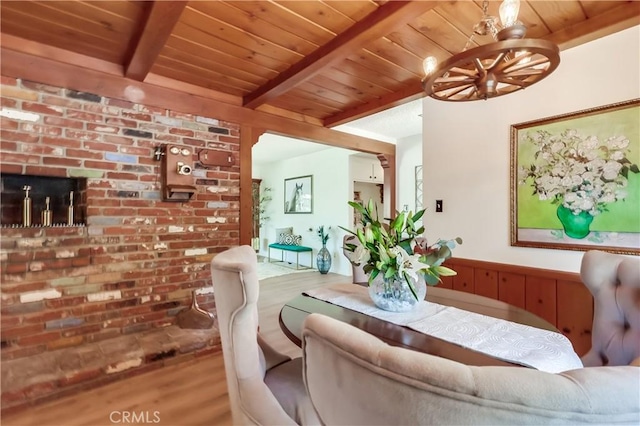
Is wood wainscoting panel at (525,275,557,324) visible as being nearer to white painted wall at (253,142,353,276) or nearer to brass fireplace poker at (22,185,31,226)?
brass fireplace poker at (22,185,31,226)

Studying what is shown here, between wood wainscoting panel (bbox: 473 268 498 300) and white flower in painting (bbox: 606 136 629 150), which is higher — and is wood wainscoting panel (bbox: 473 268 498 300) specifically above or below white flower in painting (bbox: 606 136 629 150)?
below

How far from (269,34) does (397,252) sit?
4.92 ft

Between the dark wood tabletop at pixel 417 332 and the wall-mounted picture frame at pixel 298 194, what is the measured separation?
482 centimetres

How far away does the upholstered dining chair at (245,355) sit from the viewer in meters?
1.00

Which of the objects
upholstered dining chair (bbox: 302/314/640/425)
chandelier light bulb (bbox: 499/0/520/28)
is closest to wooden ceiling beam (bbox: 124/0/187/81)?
chandelier light bulb (bbox: 499/0/520/28)

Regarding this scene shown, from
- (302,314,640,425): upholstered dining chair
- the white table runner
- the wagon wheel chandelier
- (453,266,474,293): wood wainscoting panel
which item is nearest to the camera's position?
(302,314,640,425): upholstered dining chair

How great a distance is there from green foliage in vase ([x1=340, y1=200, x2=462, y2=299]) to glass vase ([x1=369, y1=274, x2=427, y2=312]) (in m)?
0.03

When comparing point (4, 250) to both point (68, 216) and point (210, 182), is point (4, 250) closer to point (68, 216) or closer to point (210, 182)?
point (68, 216)

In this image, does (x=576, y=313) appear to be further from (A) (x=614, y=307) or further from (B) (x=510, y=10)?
(B) (x=510, y=10)

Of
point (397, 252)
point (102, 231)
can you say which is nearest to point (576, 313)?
point (397, 252)

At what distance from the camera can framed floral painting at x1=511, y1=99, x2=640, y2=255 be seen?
5.78ft

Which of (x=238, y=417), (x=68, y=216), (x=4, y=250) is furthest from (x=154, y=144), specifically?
(x=238, y=417)

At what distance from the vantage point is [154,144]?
246 centimetres

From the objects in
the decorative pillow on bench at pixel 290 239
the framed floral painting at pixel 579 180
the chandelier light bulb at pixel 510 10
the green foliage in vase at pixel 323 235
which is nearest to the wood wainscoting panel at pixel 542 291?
the framed floral painting at pixel 579 180
